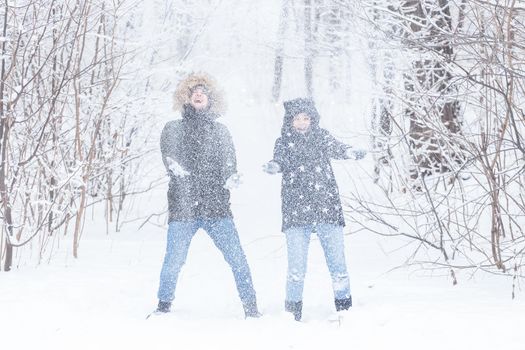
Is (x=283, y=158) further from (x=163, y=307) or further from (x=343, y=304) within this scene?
(x=163, y=307)

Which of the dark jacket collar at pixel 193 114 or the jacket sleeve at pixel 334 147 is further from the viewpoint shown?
the dark jacket collar at pixel 193 114

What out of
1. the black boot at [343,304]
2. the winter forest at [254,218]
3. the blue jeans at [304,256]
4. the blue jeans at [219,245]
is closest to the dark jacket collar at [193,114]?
the blue jeans at [219,245]

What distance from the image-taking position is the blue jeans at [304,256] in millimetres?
4492

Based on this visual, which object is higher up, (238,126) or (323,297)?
(238,126)

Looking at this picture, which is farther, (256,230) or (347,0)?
(256,230)

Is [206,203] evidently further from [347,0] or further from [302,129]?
[347,0]

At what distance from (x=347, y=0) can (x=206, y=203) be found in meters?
3.53

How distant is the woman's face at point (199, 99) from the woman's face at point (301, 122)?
643 mm

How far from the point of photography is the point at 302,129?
4.61m

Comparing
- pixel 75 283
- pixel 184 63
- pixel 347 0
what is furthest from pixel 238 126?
pixel 75 283

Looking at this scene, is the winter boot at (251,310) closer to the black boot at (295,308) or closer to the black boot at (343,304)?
the black boot at (295,308)

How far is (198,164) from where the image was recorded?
4609 millimetres

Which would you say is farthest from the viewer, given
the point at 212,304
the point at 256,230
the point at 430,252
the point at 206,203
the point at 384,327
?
the point at 256,230

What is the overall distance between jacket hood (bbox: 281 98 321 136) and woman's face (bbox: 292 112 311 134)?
0.02 m
